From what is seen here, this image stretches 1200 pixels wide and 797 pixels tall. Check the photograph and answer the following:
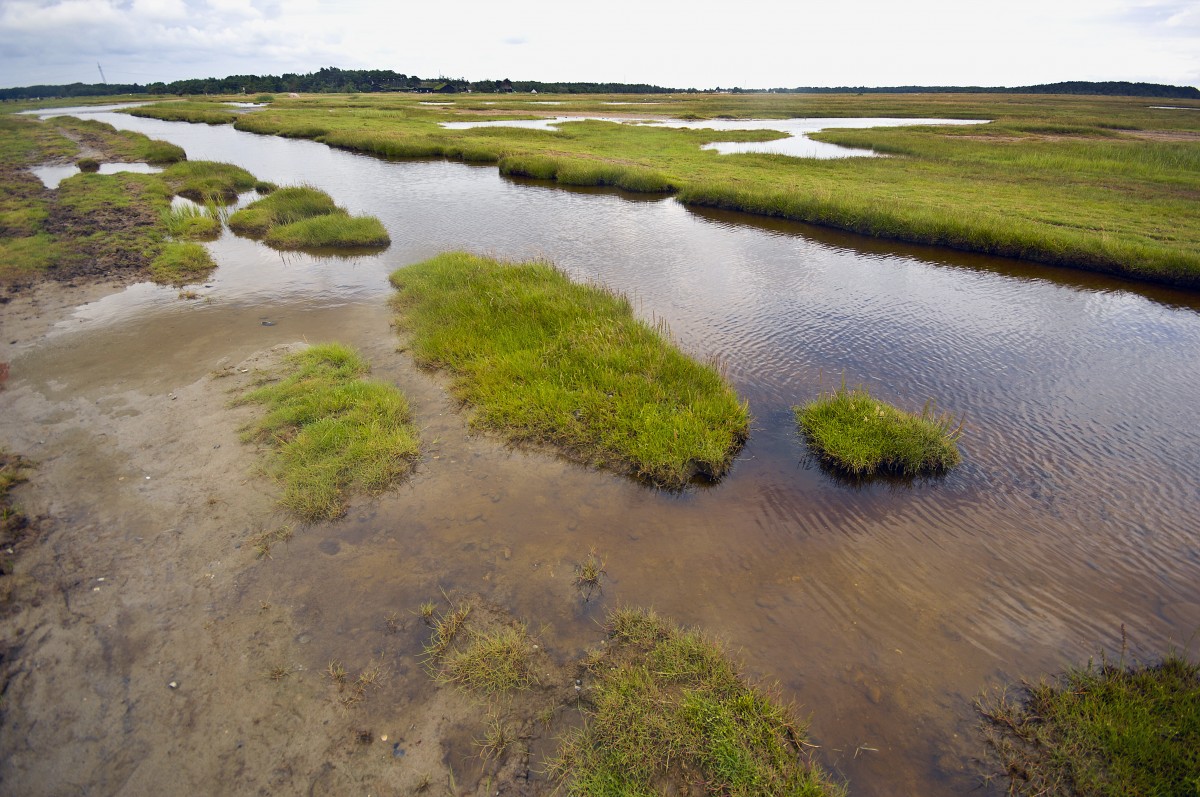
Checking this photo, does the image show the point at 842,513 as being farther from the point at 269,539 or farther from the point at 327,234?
the point at 327,234

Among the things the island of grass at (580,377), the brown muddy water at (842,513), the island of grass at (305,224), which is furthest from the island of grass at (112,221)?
the island of grass at (580,377)

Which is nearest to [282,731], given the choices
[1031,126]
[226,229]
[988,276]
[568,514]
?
[568,514]

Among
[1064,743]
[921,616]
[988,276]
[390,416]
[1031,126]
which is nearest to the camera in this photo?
[1064,743]

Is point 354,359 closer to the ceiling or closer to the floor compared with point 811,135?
closer to the floor

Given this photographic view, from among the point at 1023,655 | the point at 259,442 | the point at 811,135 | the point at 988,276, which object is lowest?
the point at 1023,655

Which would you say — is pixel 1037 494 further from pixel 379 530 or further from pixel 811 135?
pixel 811 135

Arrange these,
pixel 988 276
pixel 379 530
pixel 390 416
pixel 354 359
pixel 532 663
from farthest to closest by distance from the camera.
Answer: pixel 988 276 → pixel 354 359 → pixel 390 416 → pixel 379 530 → pixel 532 663

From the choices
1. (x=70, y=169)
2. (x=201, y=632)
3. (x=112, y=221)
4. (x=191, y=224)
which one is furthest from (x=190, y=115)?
(x=201, y=632)

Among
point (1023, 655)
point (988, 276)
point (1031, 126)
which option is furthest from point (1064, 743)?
point (1031, 126)

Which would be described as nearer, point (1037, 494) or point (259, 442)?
point (1037, 494)
